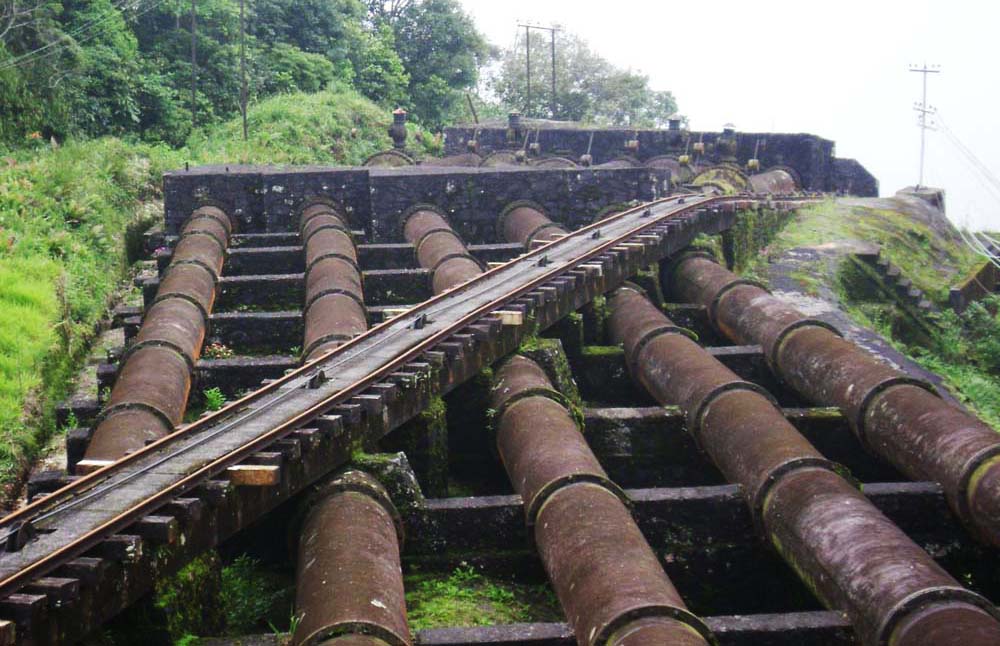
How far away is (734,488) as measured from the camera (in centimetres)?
943

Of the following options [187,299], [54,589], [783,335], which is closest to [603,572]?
[54,589]

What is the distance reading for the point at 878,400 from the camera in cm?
1073

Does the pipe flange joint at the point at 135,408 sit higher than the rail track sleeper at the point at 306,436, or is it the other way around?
the rail track sleeper at the point at 306,436

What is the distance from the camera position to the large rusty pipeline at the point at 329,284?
1152 cm

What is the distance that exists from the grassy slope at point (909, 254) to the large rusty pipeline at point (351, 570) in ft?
32.0

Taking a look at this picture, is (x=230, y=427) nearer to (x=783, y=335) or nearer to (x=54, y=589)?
(x=54, y=589)

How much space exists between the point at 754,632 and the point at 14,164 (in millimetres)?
16603

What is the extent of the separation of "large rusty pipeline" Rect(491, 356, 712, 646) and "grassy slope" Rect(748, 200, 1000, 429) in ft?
25.3

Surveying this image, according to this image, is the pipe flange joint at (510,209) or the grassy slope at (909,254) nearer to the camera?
the grassy slope at (909,254)

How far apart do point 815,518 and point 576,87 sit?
1842 inches

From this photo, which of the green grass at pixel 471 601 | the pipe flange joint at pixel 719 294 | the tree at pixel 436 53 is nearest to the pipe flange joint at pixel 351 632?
the green grass at pixel 471 601

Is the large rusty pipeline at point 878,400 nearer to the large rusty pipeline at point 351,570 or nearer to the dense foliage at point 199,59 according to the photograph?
the large rusty pipeline at point 351,570

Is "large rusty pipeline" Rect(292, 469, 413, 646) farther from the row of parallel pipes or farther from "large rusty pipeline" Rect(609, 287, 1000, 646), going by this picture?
"large rusty pipeline" Rect(609, 287, 1000, 646)

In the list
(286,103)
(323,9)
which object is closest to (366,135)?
(286,103)
